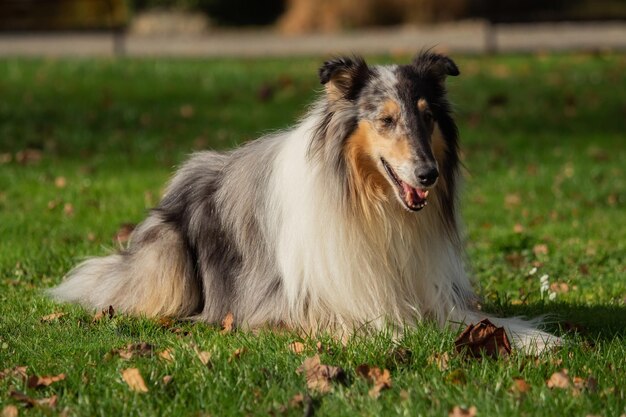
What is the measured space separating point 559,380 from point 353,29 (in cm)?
2360

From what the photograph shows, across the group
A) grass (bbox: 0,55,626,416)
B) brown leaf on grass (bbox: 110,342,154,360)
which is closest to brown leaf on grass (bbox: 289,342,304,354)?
grass (bbox: 0,55,626,416)

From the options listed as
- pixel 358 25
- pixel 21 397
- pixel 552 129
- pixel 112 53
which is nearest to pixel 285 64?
pixel 112 53

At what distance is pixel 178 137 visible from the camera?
14.1 m

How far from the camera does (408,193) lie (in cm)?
577

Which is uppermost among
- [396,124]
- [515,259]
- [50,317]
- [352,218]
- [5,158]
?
[396,124]

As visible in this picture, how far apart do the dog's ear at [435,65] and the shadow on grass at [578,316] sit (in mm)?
1548

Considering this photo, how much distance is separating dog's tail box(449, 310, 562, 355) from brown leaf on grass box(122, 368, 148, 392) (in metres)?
1.77

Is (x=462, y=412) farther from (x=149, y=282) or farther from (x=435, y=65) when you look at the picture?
(x=149, y=282)

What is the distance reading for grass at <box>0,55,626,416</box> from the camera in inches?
199

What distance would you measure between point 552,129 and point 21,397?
10.9 meters

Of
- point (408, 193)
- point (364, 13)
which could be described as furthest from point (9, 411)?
point (364, 13)

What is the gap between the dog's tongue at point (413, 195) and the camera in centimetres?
577

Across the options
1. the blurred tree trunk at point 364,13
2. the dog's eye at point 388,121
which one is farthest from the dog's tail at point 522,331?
the blurred tree trunk at point 364,13

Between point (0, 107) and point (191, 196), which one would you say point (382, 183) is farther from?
point (0, 107)
